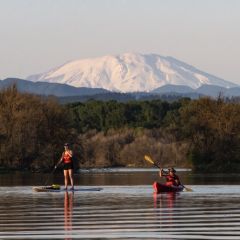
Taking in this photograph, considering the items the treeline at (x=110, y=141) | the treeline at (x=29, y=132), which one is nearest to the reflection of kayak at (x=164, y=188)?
the treeline at (x=110, y=141)

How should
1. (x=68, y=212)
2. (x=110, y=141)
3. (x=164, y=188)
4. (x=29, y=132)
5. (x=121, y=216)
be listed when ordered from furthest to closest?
(x=110, y=141), (x=29, y=132), (x=164, y=188), (x=68, y=212), (x=121, y=216)

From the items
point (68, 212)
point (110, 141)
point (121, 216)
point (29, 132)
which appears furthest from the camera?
point (110, 141)

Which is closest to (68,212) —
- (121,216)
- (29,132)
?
(121,216)

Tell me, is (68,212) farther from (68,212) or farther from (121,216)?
(121,216)

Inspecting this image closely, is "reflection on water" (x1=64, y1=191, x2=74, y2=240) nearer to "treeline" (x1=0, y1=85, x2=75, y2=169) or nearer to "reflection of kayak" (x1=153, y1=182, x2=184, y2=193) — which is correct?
"reflection of kayak" (x1=153, y1=182, x2=184, y2=193)

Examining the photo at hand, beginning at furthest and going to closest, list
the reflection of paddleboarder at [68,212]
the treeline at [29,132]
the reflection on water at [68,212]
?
the treeline at [29,132], the reflection of paddleboarder at [68,212], the reflection on water at [68,212]

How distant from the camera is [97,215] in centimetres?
2506

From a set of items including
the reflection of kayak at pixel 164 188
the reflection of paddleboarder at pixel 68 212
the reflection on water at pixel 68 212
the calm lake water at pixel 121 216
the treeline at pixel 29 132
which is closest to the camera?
the calm lake water at pixel 121 216

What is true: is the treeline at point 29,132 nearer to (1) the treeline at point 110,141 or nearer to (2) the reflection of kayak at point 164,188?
(1) the treeline at point 110,141

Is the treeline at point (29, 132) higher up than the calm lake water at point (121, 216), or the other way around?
the treeline at point (29, 132)

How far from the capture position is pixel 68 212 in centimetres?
2619

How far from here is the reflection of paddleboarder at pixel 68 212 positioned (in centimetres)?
2131

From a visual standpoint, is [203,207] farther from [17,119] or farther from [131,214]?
[17,119]

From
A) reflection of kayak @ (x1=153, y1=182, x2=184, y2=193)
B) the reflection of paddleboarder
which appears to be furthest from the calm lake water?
reflection of kayak @ (x1=153, y1=182, x2=184, y2=193)
